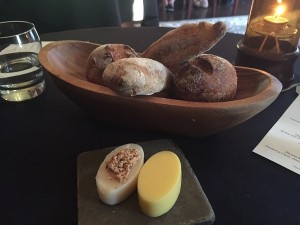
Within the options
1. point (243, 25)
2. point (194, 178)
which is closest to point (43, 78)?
point (194, 178)

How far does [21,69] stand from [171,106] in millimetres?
348

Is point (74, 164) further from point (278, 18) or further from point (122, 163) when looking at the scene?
point (278, 18)

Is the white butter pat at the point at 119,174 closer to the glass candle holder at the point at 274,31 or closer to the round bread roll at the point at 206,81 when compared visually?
the round bread roll at the point at 206,81

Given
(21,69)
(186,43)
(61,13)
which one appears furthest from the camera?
(61,13)

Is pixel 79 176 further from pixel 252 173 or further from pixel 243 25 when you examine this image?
pixel 243 25

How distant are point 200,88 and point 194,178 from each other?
0.11 meters

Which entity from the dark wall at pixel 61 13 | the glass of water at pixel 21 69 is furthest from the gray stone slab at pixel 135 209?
the dark wall at pixel 61 13

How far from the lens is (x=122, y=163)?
0.34 m

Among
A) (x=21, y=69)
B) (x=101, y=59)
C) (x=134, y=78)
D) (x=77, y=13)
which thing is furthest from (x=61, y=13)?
(x=134, y=78)

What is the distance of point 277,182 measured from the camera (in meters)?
0.37

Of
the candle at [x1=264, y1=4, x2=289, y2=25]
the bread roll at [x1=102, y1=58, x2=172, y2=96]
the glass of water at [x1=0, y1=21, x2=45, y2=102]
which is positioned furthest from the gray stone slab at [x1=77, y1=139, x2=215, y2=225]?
the candle at [x1=264, y1=4, x2=289, y2=25]

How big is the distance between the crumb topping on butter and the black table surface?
0.20 ft

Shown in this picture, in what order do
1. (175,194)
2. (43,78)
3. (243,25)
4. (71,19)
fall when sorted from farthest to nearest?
1. (243,25)
2. (71,19)
3. (43,78)
4. (175,194)

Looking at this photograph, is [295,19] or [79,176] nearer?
[79,176]
